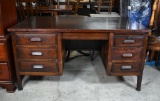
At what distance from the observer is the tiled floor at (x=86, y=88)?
1677 millimetres

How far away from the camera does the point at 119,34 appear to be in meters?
1.53

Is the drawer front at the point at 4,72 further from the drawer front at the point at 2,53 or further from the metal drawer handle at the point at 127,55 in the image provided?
the metal drawer handle at the point at 127,55

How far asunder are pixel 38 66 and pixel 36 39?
28 cm

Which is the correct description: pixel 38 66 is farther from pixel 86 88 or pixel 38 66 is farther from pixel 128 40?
pixel 128 40

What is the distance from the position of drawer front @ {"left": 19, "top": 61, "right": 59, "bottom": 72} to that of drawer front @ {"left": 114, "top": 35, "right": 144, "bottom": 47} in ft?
2.04

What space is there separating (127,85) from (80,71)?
2.00 ft

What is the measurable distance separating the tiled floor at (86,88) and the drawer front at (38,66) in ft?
0.85

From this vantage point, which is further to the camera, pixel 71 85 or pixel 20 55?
pixel 71 85

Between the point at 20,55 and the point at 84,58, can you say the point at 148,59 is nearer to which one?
the point at 84,58

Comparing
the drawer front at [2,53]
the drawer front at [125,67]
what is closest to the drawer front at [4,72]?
the drawer front at [2,53]

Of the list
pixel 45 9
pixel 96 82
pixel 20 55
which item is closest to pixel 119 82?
pixel 96 82

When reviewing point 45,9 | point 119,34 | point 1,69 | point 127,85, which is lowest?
point 127,85

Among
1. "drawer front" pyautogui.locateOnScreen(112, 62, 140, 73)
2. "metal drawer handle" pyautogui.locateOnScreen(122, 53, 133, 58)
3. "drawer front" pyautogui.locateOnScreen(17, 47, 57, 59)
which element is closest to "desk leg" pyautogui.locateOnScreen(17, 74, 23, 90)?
"drawer front" pyautogui.locateOnScreen(17, 47, 57, 59)

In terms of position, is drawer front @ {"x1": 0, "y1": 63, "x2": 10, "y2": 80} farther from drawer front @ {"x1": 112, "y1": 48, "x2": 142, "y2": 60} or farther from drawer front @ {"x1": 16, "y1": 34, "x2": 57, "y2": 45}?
drawer front @ {"x1": 112, "y1": 48, "x2": 142, "y2": 60}
